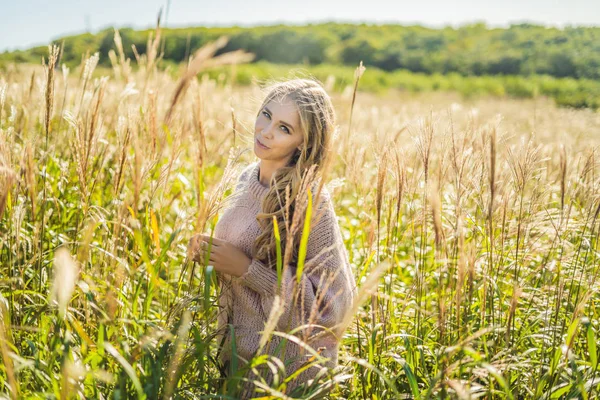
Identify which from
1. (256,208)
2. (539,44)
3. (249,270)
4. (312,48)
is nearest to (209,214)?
(249,270)

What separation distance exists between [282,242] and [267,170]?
1.00 feet

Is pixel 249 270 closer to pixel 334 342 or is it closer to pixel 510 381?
pixel 334 342

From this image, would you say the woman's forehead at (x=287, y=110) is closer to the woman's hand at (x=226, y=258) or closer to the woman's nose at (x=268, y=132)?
the woman's nose at (x=268, y=132)

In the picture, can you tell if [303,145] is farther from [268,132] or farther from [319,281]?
[319,281]

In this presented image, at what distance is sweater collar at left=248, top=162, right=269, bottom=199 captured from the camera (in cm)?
185

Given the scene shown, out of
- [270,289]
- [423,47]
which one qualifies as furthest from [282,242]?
[423,47]

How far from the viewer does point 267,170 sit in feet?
6.11

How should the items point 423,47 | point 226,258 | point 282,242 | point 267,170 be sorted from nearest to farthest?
point 226,258, point 282,242, point 267,170, point 423,47

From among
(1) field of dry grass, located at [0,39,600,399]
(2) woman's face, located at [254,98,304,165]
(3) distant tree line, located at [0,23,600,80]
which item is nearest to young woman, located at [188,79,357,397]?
(2) woman's face, located at [254,98,304,165]

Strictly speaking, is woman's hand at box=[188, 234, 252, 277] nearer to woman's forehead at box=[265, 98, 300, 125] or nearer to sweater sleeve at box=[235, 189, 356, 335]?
sweater sleeve at box=[235, 189, 356, 335]

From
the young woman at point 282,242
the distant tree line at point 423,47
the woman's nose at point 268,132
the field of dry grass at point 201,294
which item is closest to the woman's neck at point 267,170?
the young woman at point 282,242

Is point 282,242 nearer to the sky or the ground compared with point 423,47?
nearer to the ground

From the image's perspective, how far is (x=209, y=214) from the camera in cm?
139

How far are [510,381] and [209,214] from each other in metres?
1.18
